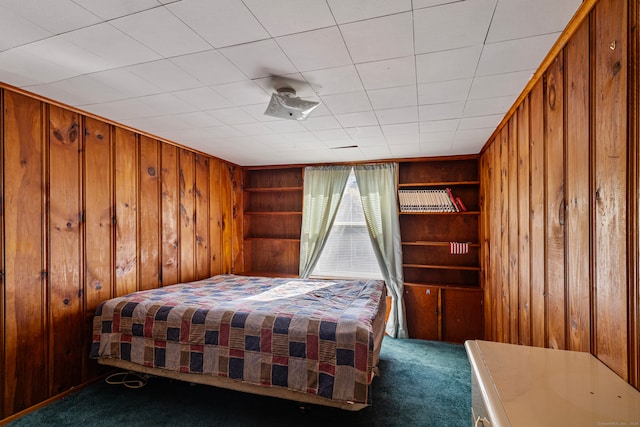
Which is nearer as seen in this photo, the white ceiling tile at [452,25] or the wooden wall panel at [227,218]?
the white ceiling tile at [452,25]

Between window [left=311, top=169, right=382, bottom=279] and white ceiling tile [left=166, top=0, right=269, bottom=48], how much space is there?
3174 millimetres

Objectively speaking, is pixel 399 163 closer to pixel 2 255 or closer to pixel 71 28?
pixel 71 28

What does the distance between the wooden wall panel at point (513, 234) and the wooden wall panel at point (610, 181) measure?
121 centimetres

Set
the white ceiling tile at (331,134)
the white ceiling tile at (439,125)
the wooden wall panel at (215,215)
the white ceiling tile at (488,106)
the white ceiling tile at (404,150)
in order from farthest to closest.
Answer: the wooden wall panel at (215,215), the white ceiling tile at (404,150), the white ceiling tile at (331,134), the white ceiling tile at (439,125), the white ceiling tile at (488,106)

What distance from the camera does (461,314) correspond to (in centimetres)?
388

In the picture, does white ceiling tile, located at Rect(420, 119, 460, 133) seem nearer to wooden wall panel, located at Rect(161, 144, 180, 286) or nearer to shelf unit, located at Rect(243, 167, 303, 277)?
shelf unit, located at Rect(243, 167, 303, 277)

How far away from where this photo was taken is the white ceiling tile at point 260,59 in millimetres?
1630

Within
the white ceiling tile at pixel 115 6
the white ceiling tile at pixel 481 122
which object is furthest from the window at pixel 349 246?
the white ceiling tile at pixel 115 6

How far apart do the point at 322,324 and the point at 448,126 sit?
2141 millimetres

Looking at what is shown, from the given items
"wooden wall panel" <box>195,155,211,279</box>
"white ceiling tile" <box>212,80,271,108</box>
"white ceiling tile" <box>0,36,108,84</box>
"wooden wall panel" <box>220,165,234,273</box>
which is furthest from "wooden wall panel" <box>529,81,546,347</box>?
"wooden wall panel" <box>220,165,234,273</box>

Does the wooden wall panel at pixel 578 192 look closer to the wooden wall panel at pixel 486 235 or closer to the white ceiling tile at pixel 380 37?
the white ceiling tile at pixel 380 37

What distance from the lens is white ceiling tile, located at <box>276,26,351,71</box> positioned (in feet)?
5.00

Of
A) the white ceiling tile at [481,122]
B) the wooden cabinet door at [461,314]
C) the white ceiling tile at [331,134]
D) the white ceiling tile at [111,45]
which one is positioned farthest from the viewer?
the wooden cabinet door at [461,314]

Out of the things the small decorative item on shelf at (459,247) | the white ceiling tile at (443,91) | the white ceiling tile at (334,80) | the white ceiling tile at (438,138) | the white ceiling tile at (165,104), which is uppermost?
the white ceiling tile at (165,104)
